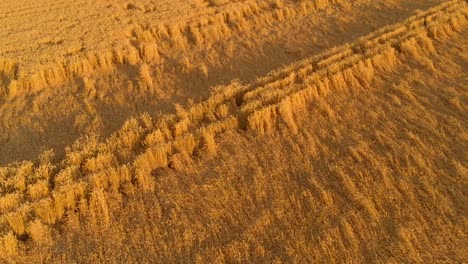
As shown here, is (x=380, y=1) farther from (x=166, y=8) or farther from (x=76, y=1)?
(x=76, y=1)

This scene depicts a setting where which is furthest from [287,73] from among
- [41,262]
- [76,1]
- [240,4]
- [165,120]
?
[76,1]

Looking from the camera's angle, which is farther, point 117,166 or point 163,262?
point 117,166

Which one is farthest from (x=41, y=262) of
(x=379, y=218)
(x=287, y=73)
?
(x=287, y=73)

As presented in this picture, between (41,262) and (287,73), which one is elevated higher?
(287,73)

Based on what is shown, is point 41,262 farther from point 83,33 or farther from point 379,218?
point 83,33

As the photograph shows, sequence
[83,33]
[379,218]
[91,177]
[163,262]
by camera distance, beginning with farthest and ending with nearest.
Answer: [83,33] < [91,177] < [379,218] < [163,262]

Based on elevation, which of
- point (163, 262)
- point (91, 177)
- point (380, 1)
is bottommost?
point (163, 262)

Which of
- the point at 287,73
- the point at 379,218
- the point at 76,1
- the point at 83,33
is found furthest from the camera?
the point at 76,1
